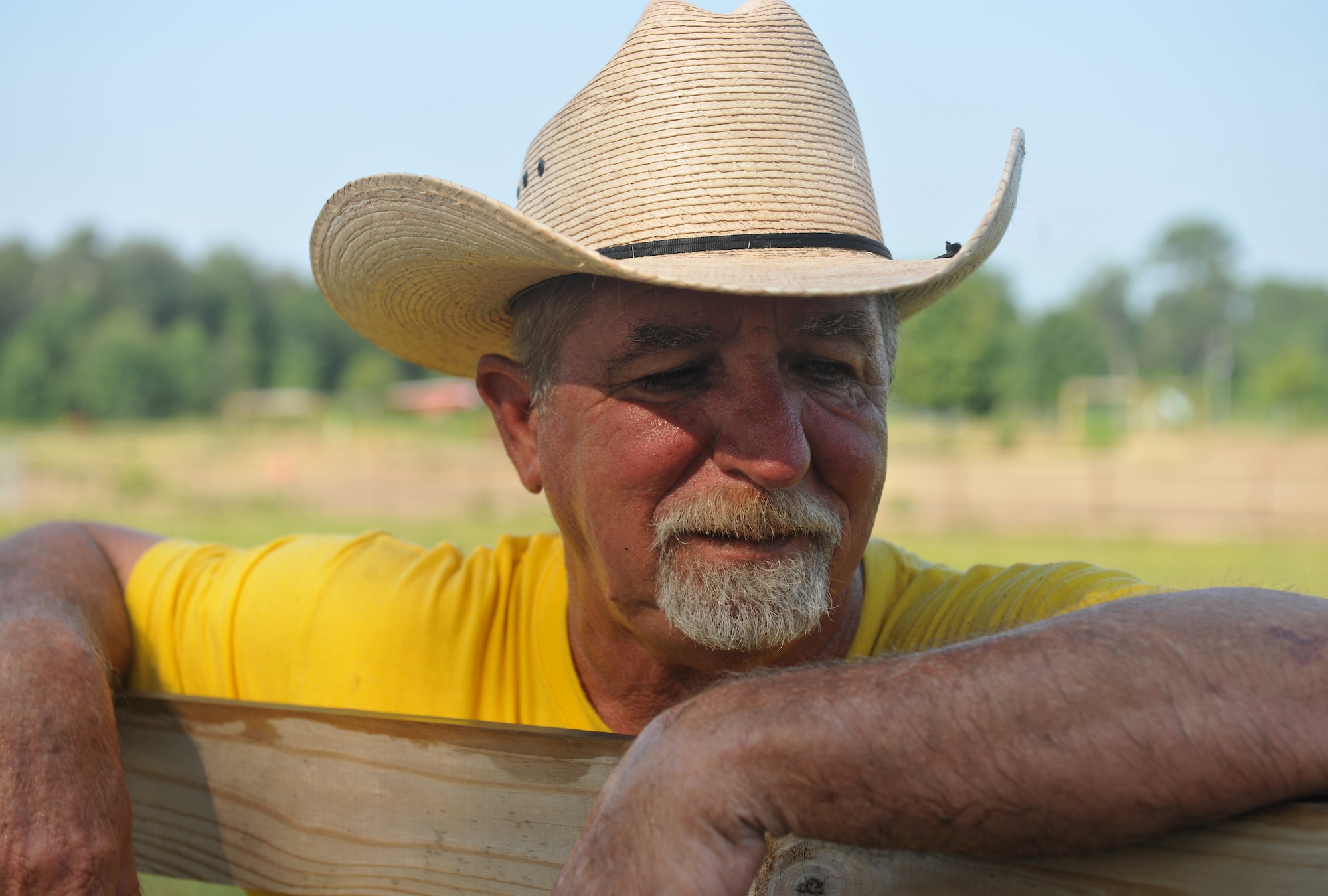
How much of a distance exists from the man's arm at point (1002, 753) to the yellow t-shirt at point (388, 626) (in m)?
0.94

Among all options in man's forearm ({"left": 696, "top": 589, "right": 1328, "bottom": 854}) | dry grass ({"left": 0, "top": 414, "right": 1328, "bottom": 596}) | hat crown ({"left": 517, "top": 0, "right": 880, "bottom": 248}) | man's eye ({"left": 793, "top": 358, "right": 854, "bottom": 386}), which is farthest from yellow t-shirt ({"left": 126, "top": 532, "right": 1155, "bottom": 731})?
dry grass ({"left": 0, "top": 414, "right": 1328, "bottom": 596})

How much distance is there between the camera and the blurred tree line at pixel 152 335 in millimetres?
72625

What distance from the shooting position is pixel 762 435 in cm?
169

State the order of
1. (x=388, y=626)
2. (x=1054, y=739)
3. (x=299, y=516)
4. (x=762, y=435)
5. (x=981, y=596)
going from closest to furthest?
1. (x=1054, y=739)
2. (x=762, y=435)
3. (x=981, y=596)
4. (x=388, y=626)
5. (x=299, y=516)

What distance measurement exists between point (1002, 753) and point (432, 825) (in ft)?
2.71

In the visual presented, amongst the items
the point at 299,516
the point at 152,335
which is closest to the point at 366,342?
the point at 152,335

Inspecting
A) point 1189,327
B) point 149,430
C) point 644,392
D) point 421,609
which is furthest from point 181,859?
point 1189,327

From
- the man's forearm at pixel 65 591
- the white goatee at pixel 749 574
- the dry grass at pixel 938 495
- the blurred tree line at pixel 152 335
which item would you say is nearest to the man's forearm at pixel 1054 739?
the white goatee at pixel 749 574

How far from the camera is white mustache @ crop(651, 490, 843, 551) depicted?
1.69 m

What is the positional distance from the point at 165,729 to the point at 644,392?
1.01 m

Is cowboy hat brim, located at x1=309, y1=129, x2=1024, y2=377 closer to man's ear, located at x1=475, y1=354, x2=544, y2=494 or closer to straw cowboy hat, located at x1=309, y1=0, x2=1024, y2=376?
straw cowboy hat, located at x1=309, y1=0, x2=1024, y2=376

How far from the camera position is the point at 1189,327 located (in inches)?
4048

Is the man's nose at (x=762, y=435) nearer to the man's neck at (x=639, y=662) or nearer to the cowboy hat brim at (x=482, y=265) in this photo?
the cowboy hat brim at (x=482, y=265)

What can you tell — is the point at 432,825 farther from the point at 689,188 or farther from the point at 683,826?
the point at 689,188
